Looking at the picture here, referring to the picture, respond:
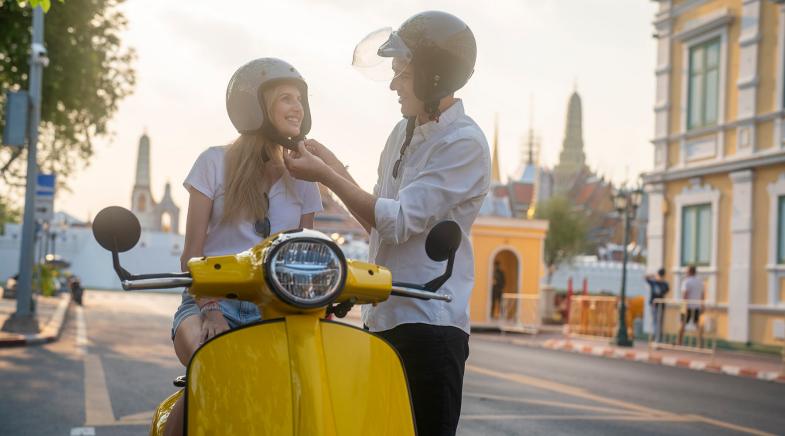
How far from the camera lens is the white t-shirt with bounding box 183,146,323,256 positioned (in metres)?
3.18

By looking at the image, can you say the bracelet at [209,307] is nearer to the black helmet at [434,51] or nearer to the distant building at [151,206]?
the black helmet at [434,51]

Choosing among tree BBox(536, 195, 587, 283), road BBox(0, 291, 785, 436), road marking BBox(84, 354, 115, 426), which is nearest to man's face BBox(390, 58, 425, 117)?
road BBox(0, 291, 785, 436)

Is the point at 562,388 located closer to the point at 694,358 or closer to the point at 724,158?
the point at 694,358

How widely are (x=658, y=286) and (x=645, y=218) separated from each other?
75.4 metres

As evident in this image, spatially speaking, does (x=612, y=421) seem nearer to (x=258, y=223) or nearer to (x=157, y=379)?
(x=157, y=379)

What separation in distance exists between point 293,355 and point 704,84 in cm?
2129

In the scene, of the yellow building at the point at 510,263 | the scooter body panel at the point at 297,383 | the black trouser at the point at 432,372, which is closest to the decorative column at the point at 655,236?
the yellow building at the point at 510,263

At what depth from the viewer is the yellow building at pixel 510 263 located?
27641mm

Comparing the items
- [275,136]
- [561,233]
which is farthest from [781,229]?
[561,233]

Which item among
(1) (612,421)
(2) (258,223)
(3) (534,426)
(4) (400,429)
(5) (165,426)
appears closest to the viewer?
(4) (400,429)

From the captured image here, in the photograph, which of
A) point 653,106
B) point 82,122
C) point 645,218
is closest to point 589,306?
point 653,106

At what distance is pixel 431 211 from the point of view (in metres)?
2.72

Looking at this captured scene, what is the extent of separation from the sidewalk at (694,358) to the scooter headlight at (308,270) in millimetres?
12918

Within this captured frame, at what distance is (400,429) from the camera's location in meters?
2.37
